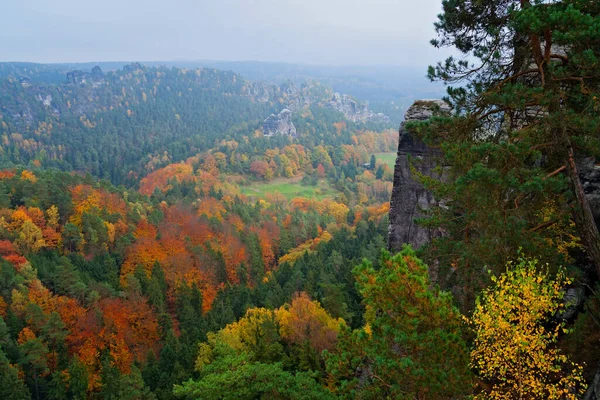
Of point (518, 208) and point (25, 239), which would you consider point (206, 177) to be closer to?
point (25, 239)

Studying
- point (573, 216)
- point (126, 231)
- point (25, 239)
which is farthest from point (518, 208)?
point (126, 231)

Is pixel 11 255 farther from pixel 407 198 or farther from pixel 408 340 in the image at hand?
pixel 408 340

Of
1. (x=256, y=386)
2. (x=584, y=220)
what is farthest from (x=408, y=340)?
(x=256, y=386)

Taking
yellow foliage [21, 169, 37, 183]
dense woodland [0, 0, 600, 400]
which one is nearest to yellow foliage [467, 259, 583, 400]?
dense woodland [0, 0, 600, 400]

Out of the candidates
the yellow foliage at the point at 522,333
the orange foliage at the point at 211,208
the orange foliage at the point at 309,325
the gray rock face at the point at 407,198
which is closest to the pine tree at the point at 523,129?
the yellow foliage at the point at 522,333

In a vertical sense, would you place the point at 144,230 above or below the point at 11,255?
below

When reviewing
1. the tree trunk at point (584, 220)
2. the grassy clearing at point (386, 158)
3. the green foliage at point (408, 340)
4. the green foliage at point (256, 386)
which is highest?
the tree trunk at point (584, 220)

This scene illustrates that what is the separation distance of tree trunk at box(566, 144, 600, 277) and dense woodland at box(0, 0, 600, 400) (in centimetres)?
4

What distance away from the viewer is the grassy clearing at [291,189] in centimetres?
12650

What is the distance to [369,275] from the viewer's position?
407 inches

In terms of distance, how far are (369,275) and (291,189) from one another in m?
124

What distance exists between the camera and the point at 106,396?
1193 inches

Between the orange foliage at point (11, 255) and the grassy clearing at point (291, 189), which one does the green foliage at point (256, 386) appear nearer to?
the orange foliage at point (11, 255)

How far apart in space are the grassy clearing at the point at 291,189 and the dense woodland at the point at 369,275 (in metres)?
26.7
